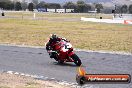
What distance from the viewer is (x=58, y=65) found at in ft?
53.8

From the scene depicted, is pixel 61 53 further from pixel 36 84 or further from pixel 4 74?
pixel 36 84

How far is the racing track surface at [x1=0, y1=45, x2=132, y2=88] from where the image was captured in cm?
1426

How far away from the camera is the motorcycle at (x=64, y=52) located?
16.2 meters

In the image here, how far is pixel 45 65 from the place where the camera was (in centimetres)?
1631

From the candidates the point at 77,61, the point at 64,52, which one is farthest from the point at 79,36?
the point at 77,61

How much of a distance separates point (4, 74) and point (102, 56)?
678 centimetres

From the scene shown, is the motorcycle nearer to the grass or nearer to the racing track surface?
the racing track surface

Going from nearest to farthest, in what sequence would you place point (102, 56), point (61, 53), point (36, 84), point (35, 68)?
point (36, 84) → point (35, 68) → point (61, 53) → point (102, 56)

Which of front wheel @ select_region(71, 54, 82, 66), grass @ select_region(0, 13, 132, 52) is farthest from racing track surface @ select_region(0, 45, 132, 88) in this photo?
grass @ select_region(0, 13, 132, 52)

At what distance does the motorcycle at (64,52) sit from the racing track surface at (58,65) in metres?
0.24

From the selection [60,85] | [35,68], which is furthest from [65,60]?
[60,85]

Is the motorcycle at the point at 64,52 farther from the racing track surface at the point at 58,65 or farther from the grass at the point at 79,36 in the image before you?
the grass at the point at 79,36

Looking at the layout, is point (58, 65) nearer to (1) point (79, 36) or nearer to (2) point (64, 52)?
(2) point (64, 52)

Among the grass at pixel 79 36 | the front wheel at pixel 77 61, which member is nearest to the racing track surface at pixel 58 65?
the front wheel at pixel 77 61
